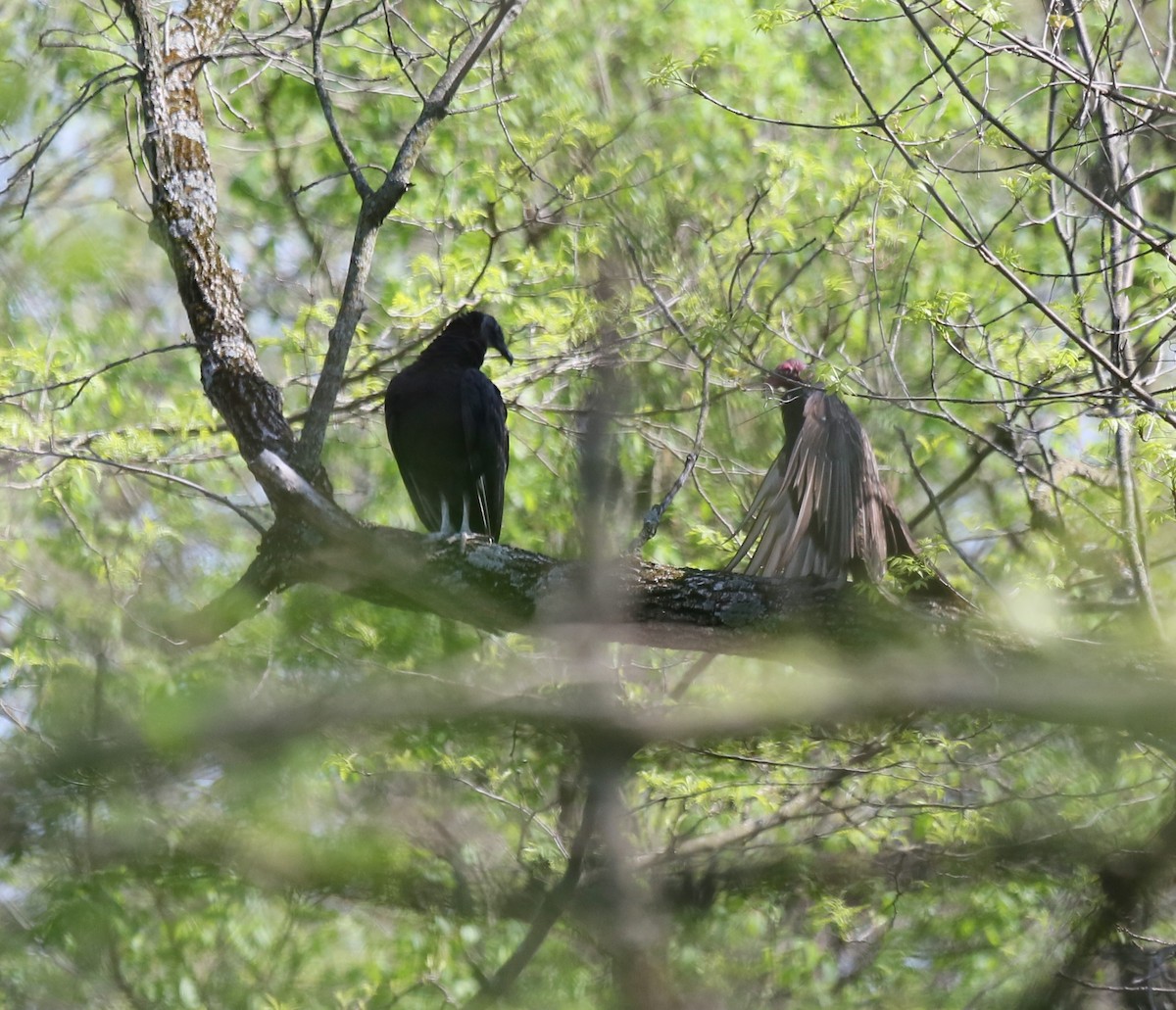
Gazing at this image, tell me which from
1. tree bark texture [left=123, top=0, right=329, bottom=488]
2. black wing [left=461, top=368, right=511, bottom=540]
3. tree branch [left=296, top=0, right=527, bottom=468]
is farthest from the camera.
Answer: black wing [left=461, top=368, right=511, bottom=540]

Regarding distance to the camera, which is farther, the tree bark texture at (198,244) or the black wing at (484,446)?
the black wing at (484,446)

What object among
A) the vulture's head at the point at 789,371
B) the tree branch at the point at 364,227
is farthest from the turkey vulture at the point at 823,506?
the tree branch at the point at 364,227

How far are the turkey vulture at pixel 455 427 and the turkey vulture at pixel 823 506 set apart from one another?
97cm

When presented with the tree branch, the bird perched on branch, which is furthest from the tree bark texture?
the bird perched on branch

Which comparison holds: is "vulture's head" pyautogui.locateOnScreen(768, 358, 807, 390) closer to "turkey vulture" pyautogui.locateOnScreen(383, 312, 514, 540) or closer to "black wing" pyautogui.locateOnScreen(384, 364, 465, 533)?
"turkey vulture" pyautogui.locateOnScreen(383, 312, 514, 540)

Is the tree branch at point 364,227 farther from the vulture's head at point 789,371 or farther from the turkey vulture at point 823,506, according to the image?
the vulture's head at point 789,371

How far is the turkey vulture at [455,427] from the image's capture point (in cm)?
416

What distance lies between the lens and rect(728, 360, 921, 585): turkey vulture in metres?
3.69

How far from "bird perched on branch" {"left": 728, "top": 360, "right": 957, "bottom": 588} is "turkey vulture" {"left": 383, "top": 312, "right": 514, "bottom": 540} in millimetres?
959

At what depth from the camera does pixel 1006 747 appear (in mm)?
1079

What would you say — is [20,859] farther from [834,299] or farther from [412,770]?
[834,299]

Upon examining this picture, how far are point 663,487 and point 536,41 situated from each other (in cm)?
256

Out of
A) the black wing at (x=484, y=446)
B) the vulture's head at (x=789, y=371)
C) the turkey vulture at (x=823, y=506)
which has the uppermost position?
the vulture's head at (x=789, y=371)

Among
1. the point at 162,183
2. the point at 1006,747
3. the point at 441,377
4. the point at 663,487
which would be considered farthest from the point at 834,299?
the point at 1006,747
